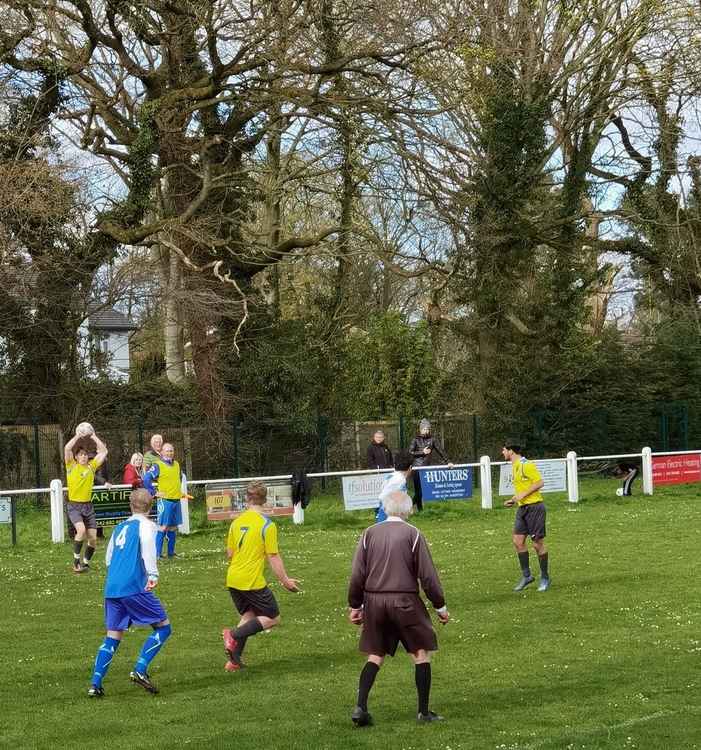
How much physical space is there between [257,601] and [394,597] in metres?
2.46

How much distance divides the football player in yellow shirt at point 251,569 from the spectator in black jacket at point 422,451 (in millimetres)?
12483

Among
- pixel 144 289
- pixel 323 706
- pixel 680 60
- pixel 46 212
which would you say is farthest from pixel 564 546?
pixel 680 60

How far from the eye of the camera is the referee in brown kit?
27.4ft

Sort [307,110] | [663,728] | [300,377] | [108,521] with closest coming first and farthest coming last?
[663,728], [108,521], [307,110], [300,377]

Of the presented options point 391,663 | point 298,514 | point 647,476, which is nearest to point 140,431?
point 298,514

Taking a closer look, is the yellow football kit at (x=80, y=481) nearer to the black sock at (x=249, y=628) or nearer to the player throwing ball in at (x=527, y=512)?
the player throwing ball in at (x=527, y=512)

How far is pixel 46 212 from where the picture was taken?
2645 centimetres

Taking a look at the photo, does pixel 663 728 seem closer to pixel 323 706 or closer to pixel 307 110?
pixel 323 706

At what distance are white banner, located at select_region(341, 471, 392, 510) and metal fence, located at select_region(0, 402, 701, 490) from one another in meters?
5.74

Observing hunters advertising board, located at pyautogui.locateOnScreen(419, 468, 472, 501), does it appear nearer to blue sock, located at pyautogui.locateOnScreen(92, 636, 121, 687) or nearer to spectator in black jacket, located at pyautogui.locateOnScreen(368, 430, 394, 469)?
spectator in black jacket, located at pyautogui.locateOnScreen(368, 430, 394, 469)

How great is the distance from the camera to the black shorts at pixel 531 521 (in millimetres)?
14664

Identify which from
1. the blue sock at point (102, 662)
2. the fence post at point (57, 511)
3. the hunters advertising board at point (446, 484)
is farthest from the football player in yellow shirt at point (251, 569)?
the hunters advertising board at point (446, 484)

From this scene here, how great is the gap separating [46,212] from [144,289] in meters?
5.29

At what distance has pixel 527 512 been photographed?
1477cm
